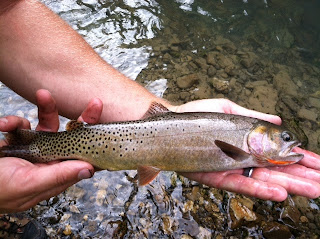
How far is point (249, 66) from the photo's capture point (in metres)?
7.72

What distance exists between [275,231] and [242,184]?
1.84 m

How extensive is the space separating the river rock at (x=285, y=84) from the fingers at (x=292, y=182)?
4.52m

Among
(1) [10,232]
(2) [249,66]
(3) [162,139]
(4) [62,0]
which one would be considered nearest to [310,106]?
(2) [249,66]

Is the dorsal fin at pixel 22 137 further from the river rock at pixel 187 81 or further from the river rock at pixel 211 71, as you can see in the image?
the river rock at pixel 211 71

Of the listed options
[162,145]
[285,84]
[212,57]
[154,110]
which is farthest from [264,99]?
[162,145]

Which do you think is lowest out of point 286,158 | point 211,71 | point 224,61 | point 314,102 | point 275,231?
point 275,231

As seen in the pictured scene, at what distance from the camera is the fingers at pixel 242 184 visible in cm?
301

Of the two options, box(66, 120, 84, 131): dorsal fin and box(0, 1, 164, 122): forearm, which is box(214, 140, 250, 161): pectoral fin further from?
box(66, 120, 84, 131): dorsal fin

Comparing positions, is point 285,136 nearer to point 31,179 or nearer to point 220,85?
point 31,179

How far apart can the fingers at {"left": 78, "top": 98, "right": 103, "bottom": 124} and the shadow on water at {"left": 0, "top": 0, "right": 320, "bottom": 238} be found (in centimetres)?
166

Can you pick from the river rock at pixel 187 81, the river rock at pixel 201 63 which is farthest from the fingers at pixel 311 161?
the river rock at pixel 201 63

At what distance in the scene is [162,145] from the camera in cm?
330

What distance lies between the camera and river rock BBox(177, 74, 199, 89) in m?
6.95

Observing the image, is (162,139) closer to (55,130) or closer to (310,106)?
(55,130)
